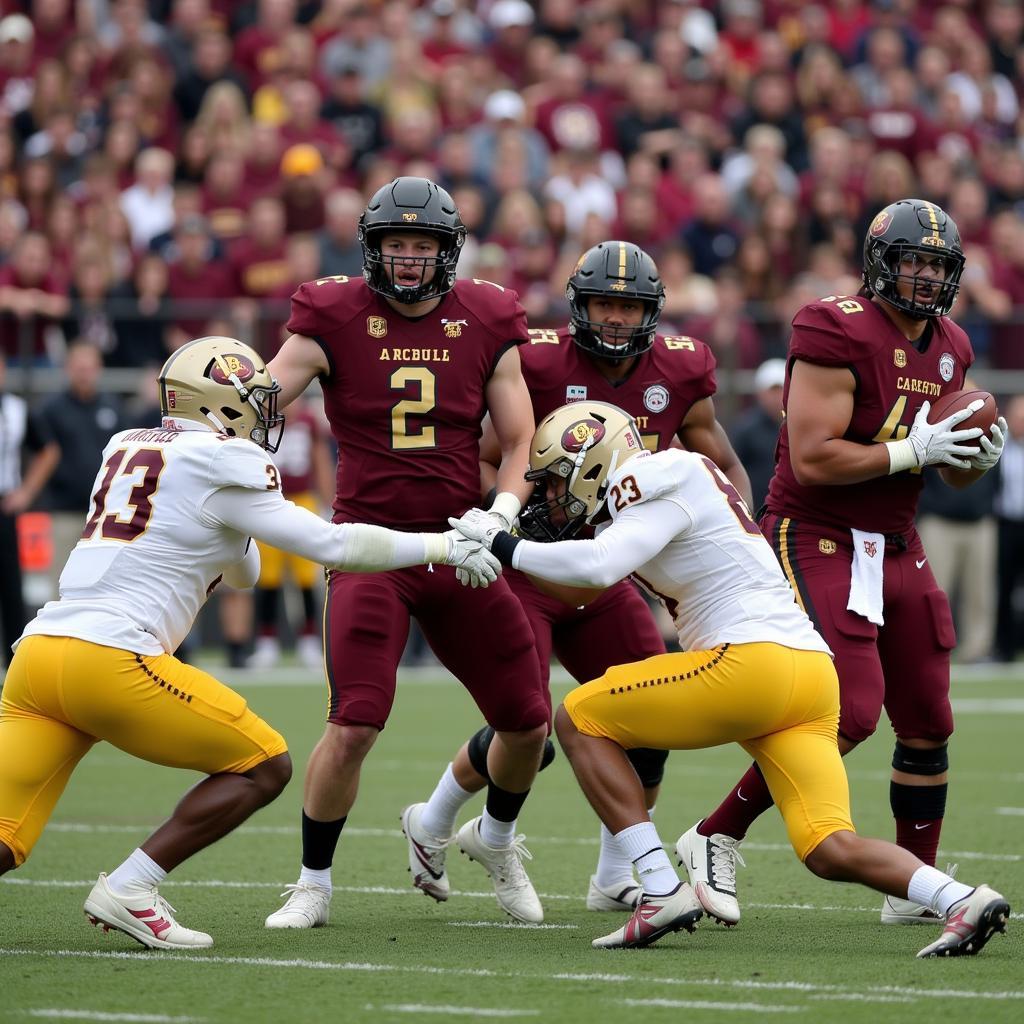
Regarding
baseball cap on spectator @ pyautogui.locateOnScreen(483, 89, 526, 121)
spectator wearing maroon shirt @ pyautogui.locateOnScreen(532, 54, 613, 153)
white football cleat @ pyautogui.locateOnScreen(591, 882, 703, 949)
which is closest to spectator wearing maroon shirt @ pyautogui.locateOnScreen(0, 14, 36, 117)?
baseball cap on spectator @ pyautogui.locateOnScreen(483, 89, 526, 121)

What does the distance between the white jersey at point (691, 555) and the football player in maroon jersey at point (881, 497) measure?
0.50 meters

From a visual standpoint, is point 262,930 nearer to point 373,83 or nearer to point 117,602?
point 117,602

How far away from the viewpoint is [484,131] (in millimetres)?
15023

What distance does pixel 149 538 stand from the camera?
5.10 metres

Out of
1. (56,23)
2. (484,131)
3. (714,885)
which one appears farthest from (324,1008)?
(56,23)

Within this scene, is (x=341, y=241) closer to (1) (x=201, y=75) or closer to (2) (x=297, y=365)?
(1) (x=201, y=75)

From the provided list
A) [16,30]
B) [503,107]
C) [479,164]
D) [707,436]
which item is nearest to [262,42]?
[16,30]

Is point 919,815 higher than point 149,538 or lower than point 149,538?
lower

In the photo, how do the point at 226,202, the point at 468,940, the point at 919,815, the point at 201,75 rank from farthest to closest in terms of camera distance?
the point at 201,75, the point at 226,202, the point at 919,815, the point at 468,940

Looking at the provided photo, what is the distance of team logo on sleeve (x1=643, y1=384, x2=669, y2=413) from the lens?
621cm

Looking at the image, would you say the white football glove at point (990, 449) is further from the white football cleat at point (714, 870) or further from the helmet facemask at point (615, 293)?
the white football cleat at point (714, 870)

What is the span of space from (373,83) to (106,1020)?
12179 mm

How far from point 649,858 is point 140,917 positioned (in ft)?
4.34

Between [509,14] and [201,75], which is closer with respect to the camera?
[201,75]
